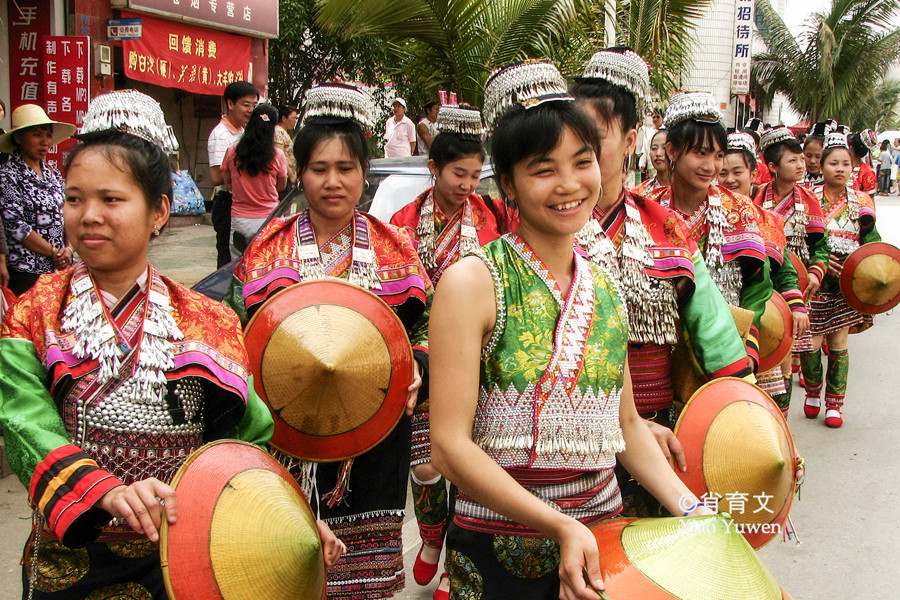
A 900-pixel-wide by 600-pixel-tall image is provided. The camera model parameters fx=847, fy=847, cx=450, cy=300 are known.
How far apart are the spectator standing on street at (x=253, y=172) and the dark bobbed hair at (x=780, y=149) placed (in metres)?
3.74

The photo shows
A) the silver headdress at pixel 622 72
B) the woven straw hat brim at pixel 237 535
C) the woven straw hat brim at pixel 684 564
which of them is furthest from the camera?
the silver headdress at pixel 622 72

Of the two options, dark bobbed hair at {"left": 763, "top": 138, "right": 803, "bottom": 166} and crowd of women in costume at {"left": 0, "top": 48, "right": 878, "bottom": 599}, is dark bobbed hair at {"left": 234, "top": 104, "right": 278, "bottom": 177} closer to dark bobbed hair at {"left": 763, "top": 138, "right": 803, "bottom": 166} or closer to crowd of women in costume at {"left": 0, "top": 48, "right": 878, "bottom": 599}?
dark bobbed hair at {"left": 763, "top": 138, "right": 803, "bottom": 166}

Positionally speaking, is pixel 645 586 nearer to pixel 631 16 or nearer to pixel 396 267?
pixel 396 267

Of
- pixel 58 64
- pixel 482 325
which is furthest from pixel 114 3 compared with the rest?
pixel 482 325

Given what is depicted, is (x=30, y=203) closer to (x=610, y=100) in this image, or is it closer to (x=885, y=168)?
(x=610, y=100)

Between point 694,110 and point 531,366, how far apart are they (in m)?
1.86

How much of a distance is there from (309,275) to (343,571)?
40.7 inches

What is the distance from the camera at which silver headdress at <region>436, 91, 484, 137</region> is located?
13.0ft

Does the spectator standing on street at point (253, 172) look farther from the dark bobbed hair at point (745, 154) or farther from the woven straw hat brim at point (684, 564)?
the woven straw hat brim at point (684, 564)

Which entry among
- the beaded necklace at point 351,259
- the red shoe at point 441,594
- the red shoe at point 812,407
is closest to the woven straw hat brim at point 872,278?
the red shoe at point 812,407

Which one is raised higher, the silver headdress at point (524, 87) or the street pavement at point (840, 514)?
the silver headdress at point (524, 87)

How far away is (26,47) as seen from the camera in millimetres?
7766

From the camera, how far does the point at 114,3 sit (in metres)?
8.85

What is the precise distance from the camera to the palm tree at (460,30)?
20.0ft
